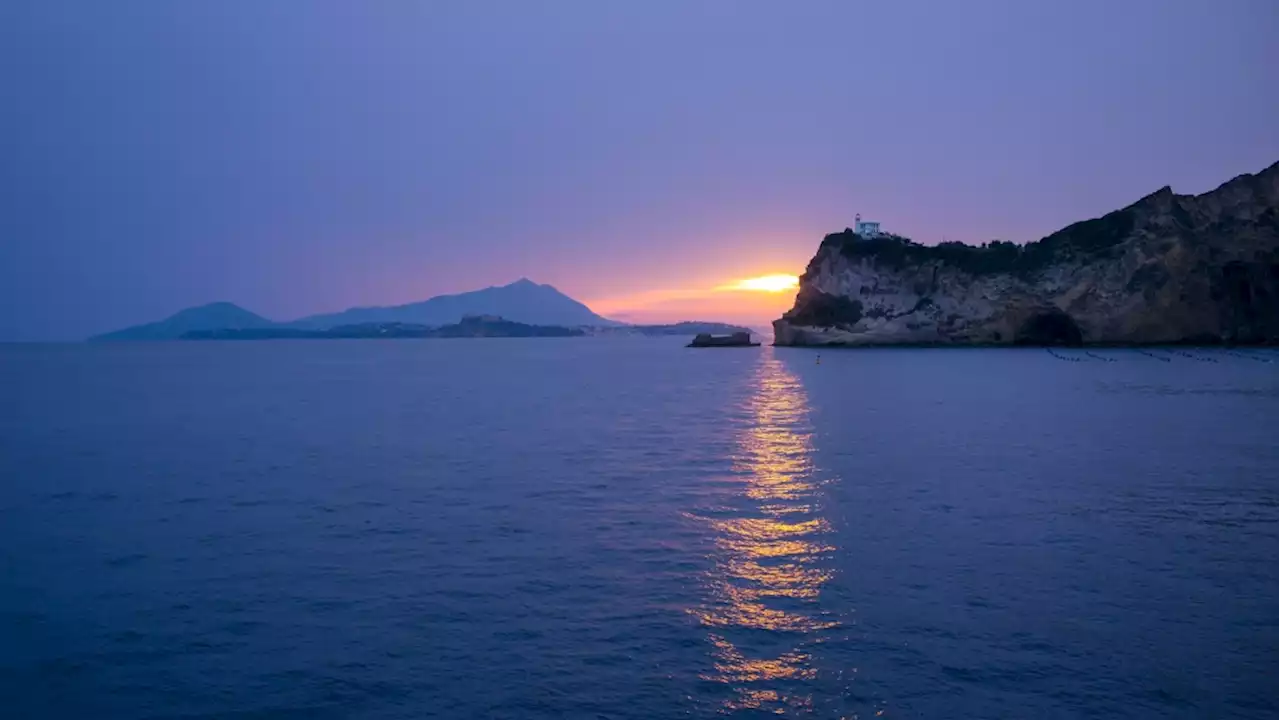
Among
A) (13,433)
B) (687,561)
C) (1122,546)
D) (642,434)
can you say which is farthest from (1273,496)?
(13,433)

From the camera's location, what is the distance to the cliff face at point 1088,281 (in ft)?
335

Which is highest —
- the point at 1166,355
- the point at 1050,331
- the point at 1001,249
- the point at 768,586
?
the point at 1001,249

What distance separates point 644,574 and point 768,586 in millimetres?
2211

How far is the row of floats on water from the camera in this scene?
8556 centimetres

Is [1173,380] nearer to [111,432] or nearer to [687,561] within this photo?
[687,561]

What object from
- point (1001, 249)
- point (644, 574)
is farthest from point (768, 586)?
point (1001, 249)

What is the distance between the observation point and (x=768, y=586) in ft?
47.6

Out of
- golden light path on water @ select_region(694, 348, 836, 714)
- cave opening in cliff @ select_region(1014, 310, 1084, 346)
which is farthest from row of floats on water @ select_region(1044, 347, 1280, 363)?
golden light path on water @ select_region(694, 348, 836, 714)

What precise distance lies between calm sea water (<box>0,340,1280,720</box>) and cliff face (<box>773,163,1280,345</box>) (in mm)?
78838

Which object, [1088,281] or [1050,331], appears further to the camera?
[1050,331]

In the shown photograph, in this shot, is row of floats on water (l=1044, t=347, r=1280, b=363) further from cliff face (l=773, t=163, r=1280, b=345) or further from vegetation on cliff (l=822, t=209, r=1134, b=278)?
vegetation on cliff (l=822, t=209, r=1134, b=278)

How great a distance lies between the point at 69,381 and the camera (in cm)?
8012

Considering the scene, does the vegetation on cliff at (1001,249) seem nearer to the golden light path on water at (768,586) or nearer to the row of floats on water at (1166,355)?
the row of floats on water at (1166,355)

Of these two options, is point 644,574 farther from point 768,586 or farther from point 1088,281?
point 1088,281
